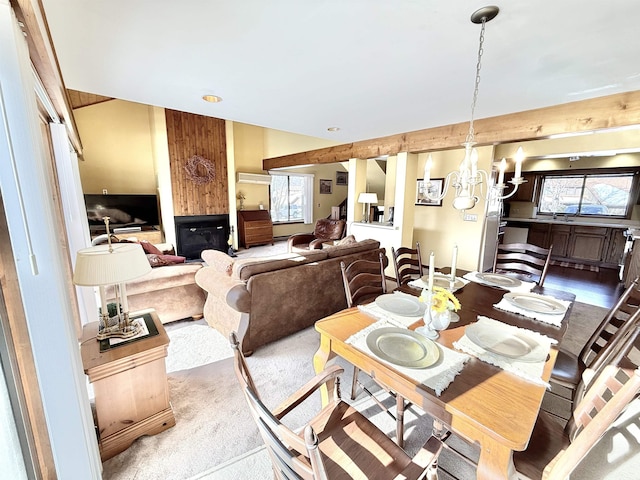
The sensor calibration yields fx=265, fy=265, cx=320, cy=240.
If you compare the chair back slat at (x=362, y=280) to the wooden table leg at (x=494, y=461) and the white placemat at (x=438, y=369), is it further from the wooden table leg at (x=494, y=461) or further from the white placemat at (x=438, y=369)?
the wooden table leg at (x=494, y=461)

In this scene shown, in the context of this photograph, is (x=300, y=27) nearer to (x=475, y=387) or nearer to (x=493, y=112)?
(x=475, y=387)

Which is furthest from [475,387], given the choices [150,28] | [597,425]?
[150,28]

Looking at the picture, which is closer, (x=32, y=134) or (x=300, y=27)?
(x=32, y=134)

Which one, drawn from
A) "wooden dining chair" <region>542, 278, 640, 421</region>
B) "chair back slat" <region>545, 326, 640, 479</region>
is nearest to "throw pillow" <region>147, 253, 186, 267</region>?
"chair back slat" <region>545, 326, 640, 479</region>

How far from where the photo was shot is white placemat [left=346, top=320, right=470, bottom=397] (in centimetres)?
102

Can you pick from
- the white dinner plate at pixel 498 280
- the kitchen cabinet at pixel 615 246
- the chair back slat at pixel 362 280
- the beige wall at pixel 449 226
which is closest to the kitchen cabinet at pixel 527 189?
the kitchen cabinet at pixel 615 246

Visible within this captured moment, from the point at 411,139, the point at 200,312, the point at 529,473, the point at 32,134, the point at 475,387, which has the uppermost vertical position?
the point at 411,139

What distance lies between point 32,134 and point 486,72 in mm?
2548

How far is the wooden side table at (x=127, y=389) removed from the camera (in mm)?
1438

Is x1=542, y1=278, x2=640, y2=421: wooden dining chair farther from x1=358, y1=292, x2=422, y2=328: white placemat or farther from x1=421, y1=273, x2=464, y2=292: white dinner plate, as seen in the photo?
x1=358, y1=292, x2=422, y2=328: white placemat

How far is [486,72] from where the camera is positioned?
193cm

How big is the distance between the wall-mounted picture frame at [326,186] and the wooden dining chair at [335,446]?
27.1ft

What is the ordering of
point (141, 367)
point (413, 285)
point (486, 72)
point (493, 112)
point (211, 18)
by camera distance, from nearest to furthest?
point (211, 18)
point (141, 367)
point (486, 72)
point (413, 285)
point (493, 112)

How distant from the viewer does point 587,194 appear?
19.0 feet
